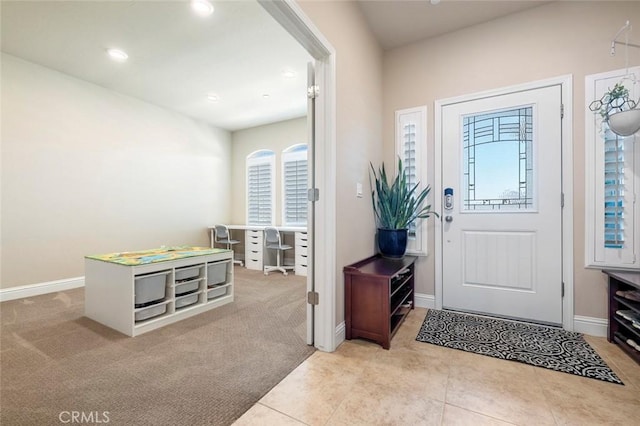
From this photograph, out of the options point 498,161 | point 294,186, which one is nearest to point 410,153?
point 498,161

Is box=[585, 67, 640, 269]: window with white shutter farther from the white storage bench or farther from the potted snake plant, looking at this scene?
the white storage bench

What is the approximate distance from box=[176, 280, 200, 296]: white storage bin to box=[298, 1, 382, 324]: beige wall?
162 centimetres

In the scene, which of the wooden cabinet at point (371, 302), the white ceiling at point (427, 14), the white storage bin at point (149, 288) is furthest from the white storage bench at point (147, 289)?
the white ceiling at point (427, 14)

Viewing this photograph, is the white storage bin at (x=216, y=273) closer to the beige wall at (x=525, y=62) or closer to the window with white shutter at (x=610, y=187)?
the beige wall at (x=525, y=62)

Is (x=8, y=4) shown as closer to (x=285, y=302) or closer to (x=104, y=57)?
(x=104, y=57)

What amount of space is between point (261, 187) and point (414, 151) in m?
3.67

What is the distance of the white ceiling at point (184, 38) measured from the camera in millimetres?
2428

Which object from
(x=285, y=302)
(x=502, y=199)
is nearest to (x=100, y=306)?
(x=285, y=302)

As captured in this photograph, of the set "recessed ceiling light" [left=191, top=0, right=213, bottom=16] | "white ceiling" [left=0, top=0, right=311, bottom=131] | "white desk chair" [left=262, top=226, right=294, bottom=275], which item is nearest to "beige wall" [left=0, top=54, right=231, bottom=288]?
"white ceiling" [left=0, top=0, right=311, bottom=131]

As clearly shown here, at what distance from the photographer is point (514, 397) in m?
1.42

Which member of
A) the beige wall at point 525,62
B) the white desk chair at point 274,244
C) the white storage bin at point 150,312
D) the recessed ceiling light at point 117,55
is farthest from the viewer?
the white desk chair at point 274,244

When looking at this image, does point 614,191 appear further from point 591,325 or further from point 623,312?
point 591,325

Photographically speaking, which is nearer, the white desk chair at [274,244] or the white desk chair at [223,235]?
the white desk chair at [274,244]

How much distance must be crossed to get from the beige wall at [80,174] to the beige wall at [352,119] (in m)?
3.77
